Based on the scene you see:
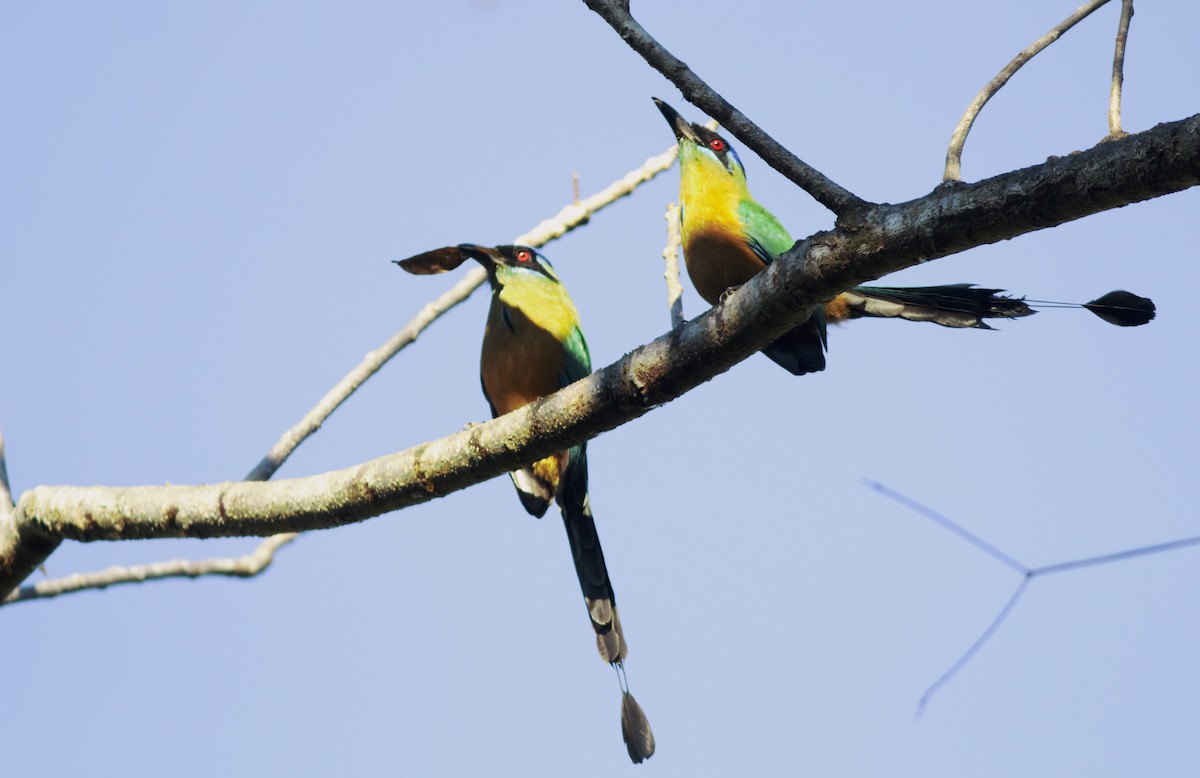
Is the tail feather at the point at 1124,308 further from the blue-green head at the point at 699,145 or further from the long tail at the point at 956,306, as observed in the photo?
the blue-green head at the point at 699,145

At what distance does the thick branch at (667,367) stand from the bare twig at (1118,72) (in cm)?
31

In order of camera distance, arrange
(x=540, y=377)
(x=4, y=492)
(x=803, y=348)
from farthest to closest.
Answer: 1. (x=540, y=377)
2. (x=803, y=348)
3. (x=4, y=492)

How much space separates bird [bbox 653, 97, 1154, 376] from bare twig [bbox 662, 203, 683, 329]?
0.36m

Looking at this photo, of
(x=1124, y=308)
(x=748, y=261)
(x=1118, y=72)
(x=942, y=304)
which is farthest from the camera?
(x=748, y=261)

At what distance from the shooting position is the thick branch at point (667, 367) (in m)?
2.34

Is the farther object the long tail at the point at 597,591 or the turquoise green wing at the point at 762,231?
the turquoise green wing at the point at 762,231

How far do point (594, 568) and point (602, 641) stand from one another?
37 cm

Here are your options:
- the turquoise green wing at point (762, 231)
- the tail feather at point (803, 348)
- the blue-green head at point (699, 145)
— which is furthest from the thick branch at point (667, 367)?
the blue-green head at point (699, 145)

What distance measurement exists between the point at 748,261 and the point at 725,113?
2.05m

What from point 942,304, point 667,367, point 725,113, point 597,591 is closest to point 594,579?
point 597,591

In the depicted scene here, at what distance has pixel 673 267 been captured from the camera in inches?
161

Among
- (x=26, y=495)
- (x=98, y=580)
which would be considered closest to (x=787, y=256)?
(x=26, y=495)

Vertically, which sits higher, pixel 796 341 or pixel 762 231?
pixel 762 231

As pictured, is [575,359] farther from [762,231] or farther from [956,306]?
[956,306]
